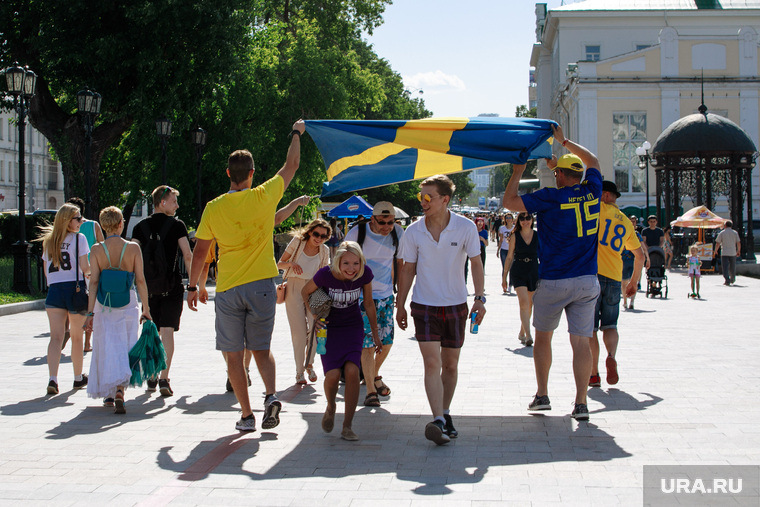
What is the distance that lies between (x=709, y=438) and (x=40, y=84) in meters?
22.7

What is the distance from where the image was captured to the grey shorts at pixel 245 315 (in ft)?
20.6

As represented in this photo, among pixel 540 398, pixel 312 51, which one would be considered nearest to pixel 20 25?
pixel 312 51

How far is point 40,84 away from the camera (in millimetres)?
24094

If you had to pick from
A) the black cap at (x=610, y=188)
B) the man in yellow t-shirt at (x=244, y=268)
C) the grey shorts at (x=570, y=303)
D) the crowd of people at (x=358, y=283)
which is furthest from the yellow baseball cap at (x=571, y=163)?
the man in yellow t-shirt at (x=244, y=268)

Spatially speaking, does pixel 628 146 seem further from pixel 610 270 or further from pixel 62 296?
pixel 62 296

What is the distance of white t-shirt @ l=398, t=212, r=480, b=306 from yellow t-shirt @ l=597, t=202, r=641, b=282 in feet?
6.69

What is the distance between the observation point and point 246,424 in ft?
20.7

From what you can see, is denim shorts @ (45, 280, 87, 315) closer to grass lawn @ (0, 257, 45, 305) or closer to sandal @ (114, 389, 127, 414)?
sandal @ (114, 389, 127, 414)

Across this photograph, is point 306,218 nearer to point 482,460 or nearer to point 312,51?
point 312,51

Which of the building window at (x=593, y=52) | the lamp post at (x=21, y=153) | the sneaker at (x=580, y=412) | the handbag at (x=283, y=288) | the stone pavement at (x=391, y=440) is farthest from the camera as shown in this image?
the building window at (x=593, y=52)

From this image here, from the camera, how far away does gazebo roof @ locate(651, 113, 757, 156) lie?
28016 mm

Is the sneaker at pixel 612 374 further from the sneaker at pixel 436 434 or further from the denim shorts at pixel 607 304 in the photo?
the sneaker at pixel 436 434

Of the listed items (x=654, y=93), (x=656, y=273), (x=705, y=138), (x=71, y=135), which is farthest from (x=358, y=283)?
(x=654, y=93)

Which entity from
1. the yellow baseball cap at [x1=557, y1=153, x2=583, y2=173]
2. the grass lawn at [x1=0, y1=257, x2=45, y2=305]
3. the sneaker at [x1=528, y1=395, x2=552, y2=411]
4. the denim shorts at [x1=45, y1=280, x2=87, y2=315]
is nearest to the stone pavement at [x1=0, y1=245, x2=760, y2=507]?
the sneaker at [x1=528, y1=395, x2=552, y2=411]
